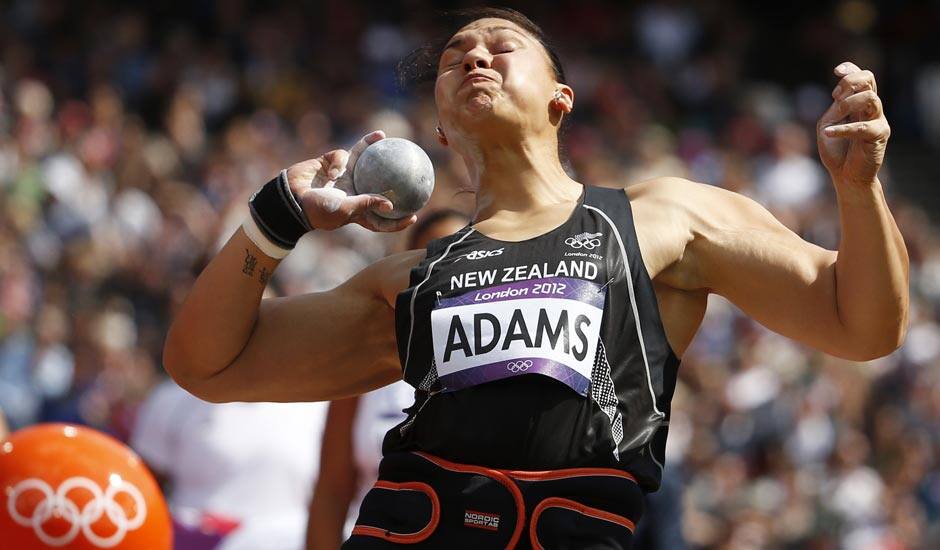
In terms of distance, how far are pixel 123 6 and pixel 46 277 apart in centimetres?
513

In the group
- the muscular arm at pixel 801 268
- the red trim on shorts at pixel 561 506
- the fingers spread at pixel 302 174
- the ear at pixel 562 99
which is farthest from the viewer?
the ear at pixel 562 99

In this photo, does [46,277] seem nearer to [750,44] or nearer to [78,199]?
[78,199]

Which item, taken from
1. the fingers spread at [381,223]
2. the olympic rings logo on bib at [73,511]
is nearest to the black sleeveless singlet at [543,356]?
the fingers spread at [381,223]

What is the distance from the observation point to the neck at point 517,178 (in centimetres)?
408

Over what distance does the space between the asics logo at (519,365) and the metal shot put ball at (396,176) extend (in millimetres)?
541

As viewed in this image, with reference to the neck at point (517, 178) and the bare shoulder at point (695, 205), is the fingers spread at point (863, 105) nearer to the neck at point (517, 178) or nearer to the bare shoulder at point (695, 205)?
the bare shoulder at point (695, 205)

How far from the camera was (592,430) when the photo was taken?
11.7ft

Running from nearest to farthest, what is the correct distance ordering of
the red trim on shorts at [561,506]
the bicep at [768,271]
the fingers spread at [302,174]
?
the red trim on shorts at [561,506] < the bicep at [768,271] < the fingers spread at [302,174]

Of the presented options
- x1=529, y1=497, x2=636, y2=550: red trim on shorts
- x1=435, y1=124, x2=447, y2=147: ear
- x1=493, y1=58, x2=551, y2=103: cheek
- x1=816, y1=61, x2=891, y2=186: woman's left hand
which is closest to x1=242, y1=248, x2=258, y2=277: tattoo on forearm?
x1=435, y1=124, x2=447, y2=147: ear

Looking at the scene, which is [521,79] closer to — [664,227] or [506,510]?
[664,227]

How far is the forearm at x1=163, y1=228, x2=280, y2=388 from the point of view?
3.99m

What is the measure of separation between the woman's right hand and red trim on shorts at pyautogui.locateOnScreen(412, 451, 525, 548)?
2.02 feet

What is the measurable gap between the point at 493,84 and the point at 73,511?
5.45 ft

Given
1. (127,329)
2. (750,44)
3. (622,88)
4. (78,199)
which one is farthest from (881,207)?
(750,44)
